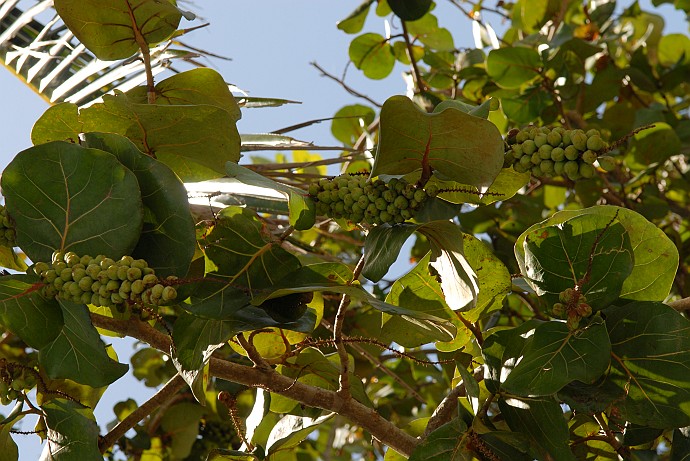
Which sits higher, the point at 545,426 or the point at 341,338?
the point at 341,338

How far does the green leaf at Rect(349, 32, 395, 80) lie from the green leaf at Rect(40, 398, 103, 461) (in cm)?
168

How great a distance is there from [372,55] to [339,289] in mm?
1745

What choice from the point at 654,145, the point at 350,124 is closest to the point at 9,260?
the point at 350,124

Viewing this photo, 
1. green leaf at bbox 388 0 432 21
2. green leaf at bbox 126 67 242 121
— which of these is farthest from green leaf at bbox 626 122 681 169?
green leaf at bbox 126 67 242 121

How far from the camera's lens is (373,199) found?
3.30 ft

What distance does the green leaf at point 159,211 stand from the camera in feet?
3.14

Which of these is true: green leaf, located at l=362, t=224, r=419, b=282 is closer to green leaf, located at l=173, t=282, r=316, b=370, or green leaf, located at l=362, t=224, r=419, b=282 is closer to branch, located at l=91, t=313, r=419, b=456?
green leaf, located at l=173, t=282, r=316, b=370

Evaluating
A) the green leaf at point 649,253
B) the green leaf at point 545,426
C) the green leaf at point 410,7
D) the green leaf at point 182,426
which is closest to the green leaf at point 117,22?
the green leaf at point 649,253

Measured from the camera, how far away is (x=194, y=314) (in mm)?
1003

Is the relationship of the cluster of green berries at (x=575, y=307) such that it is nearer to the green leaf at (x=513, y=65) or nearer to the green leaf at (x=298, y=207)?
the green leaf at (x=298, y=207)

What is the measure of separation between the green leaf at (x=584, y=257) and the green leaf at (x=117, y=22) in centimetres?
62

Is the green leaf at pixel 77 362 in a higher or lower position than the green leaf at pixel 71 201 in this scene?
lower

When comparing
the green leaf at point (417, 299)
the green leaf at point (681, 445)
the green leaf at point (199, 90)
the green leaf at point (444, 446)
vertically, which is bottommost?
the green leaf at point (681, 445)

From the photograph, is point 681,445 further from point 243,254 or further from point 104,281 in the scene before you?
point 104,281
